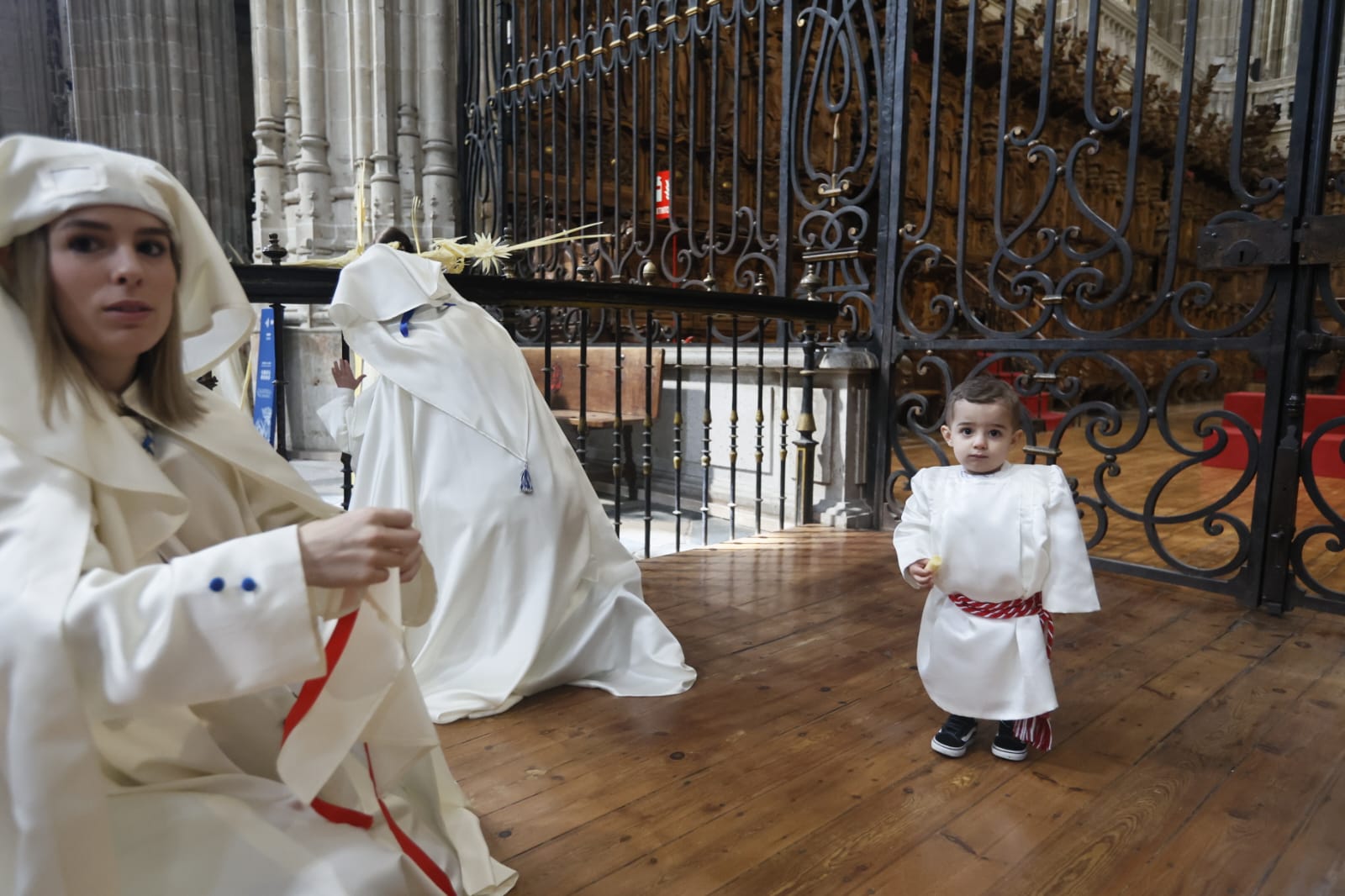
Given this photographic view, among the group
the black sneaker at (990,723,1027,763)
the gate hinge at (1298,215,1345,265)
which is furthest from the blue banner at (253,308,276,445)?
the gate hinge at (1298,215,1345,265)

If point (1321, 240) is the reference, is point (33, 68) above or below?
above

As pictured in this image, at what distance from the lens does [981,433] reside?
6.14ft

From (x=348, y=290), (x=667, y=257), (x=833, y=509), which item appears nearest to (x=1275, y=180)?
(x=833, y=509)

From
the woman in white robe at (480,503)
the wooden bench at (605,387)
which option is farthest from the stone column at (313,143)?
the woman in white robe at (480,503)

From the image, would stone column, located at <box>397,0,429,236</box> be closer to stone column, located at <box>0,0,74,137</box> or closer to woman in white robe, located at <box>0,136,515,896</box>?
stone column, located at <box>0,0,74,137</box>

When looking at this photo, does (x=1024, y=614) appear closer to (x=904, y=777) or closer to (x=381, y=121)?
(x=904, y=777)

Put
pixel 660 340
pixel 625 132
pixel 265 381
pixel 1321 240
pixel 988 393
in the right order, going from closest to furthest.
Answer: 1. pixel 988 393
2. pixel 1321 240
3. pixel 265 381
4. pixel 660 340
5. pixel 625 132

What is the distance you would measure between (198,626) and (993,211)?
6.45 meters

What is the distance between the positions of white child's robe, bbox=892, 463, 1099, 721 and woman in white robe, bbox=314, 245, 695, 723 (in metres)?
0.74

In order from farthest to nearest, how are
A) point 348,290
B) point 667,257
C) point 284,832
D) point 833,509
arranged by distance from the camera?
point 667,257, point 833,509, point 348,290, point 284,832

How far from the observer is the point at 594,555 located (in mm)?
2416

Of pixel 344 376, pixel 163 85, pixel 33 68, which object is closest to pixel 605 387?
pixel 344 376

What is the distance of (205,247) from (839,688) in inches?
72.1

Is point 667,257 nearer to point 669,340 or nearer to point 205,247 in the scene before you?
point 669,340
